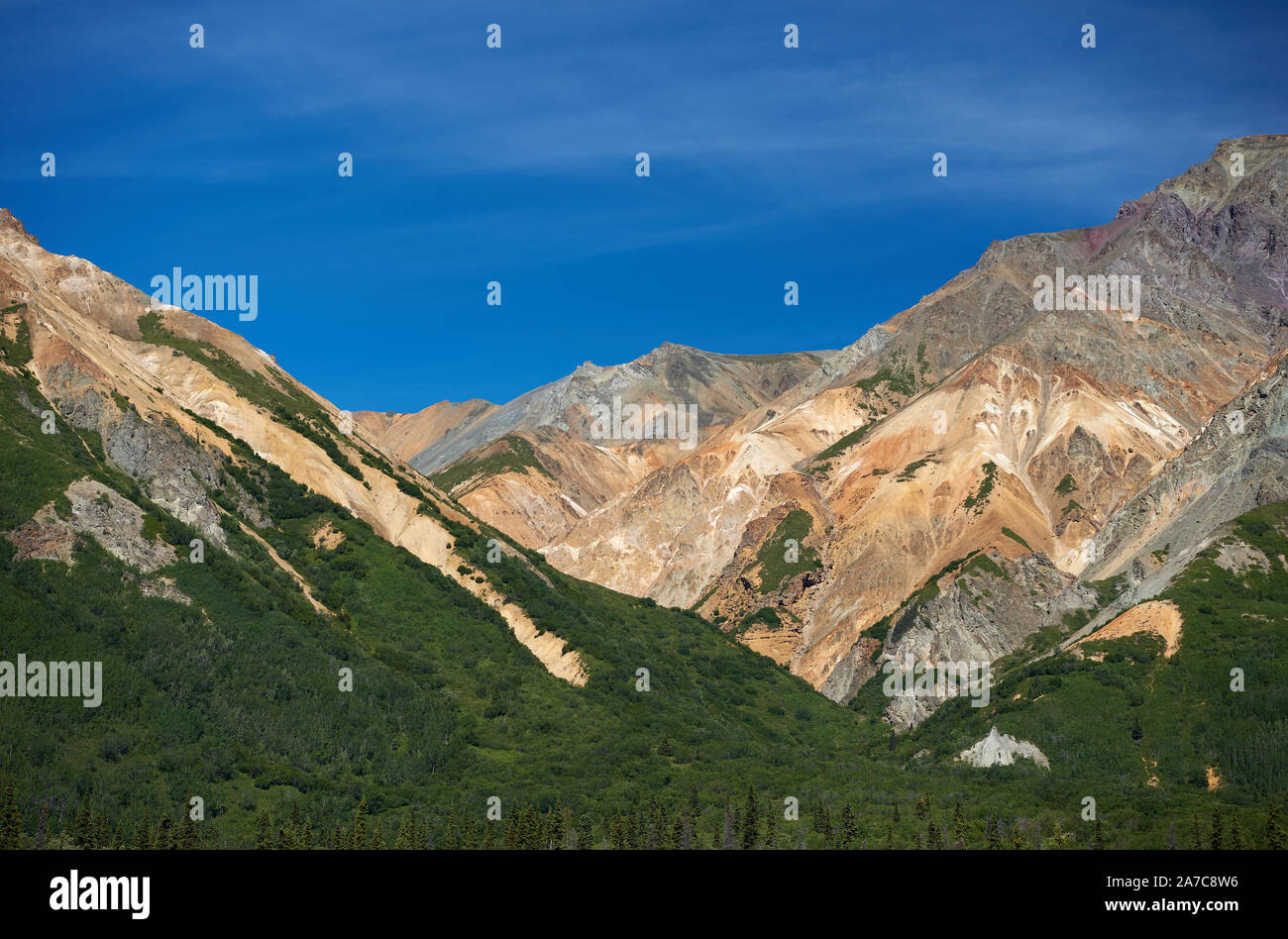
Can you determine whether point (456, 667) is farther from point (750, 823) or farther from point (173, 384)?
point (173, 384)

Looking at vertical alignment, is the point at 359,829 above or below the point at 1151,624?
below

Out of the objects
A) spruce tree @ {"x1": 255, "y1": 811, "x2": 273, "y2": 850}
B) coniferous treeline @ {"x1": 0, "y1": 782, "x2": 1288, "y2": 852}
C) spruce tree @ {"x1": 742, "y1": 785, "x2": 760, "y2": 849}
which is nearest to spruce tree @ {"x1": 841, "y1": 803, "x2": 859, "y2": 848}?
coniferous treeline @ {"x1": 0, "y1": 782, "x2": 1288, "y2": 852}

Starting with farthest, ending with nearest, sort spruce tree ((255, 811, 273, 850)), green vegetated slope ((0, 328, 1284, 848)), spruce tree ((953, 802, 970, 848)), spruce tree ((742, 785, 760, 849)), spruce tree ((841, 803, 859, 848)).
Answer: spruce tree ((841, 803, 859, 848)) → spruce tree ((742, 785, 760, 849)) → spruce tree ((953, 802, 970, 848)) → green vegetated slope ((0, 328, 1284, 848)) → spruce tree ((255, 811, 273, 850))

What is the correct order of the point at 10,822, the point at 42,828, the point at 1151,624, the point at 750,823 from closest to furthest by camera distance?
the point at 10,822 → the point at 42,828 → the point at 750,823 → the point at 1151,624

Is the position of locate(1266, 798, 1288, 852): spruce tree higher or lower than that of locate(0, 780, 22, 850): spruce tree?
lower

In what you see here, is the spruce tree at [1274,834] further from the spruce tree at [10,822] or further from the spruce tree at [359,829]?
the spruce tree at [10,822]

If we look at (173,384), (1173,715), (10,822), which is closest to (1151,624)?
(1173,715)

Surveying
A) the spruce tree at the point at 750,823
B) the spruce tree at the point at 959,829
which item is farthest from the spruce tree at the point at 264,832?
the spruce tree at the point at 959,829

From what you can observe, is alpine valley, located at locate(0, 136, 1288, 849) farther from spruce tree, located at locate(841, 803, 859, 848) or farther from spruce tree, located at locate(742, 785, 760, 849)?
spruce tree, located at locate(742, 785, 760, 849)

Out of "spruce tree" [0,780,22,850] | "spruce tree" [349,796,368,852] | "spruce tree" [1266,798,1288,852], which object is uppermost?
"spruce tree" [0,780,22,850]
